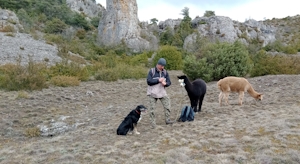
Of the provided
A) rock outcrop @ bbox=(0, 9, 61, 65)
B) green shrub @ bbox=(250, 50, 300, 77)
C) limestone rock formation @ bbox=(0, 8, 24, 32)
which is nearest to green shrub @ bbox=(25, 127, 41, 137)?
rock outcrop @ bbox=(0, 9, 61, 65)

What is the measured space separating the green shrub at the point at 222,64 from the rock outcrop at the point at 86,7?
54.2 meters

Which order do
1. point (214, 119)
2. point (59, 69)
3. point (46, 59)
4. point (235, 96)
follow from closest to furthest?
point (214, 119)
point (235, 96)
point (59, 69)
point (46, 59)

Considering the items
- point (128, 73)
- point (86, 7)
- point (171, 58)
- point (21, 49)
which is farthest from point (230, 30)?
point (86, 7)

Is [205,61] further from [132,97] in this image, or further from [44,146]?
[44,146]

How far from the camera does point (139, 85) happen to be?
57.9 ft

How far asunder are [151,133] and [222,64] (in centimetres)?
1265

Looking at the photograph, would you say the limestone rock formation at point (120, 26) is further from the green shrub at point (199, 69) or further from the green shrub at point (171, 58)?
the green shrub at point (199, 69)

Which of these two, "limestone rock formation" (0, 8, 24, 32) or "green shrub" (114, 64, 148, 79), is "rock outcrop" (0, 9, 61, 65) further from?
"green shrub" (114, 64, 148, 79)

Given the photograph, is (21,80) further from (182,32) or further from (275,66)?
(182,32)

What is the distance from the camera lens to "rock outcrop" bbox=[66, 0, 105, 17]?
220 feet

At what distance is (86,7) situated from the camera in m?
71.0

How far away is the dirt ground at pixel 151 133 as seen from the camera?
5.25m

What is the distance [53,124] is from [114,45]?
32693mm

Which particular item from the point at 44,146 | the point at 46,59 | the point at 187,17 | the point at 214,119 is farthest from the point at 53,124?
the point at 187,17
